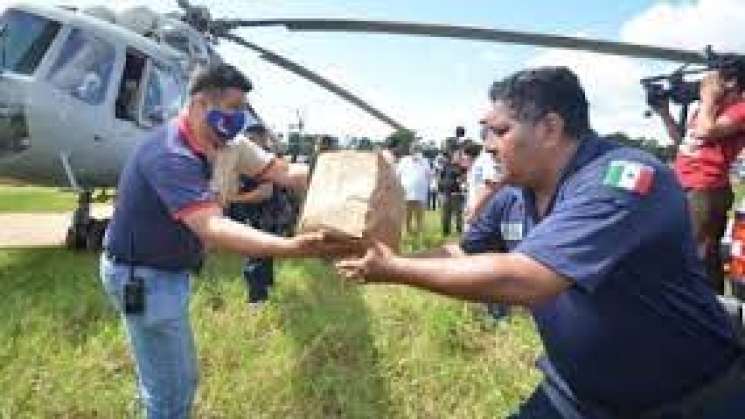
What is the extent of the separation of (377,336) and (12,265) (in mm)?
5366

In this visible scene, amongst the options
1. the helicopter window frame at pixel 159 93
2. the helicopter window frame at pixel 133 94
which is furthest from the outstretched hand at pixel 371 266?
the helicopter window frame at pixel 159 93

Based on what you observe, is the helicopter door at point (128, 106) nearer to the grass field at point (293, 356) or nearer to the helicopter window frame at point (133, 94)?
the helicopter window frame at point (133, 94)

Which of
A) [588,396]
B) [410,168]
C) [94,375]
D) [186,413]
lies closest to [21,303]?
[94,375]

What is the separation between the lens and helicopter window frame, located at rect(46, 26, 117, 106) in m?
12.4

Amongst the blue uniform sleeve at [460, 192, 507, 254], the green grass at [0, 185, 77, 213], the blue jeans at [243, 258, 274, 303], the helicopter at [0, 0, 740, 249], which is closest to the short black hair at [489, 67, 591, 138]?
the blue uniform sleeve at [460, 192, 507, 254]

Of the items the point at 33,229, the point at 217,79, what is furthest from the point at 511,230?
the point at 33,229

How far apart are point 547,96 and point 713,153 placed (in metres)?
4.37

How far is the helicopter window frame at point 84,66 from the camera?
1236cm

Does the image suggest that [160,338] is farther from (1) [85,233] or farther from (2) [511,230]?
(1) [85,233]

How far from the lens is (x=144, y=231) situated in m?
5.14

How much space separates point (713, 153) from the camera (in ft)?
23.9

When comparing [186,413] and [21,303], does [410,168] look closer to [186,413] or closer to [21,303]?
[21,303]

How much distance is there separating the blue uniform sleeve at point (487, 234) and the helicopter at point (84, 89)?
6.69 metres

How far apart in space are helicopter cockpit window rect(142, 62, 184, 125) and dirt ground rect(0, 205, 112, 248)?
2.58 metres
